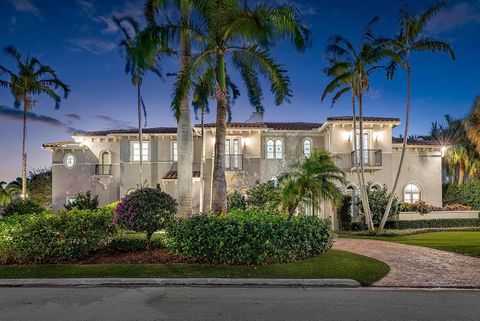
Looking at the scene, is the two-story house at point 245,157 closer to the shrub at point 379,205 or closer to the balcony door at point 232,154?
the balcony door at point 232,154

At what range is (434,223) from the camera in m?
23.1

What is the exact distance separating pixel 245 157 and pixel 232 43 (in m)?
13.8

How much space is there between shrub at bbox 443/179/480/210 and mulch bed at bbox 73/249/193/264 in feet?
82.7

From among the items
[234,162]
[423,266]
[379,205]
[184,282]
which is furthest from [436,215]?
[184,282]

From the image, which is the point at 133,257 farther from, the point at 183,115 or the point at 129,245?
the point at 183,115

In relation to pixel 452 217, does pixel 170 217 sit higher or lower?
higher

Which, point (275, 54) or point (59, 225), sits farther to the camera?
point (275, 54)

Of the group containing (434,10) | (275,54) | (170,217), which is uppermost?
(434,10)

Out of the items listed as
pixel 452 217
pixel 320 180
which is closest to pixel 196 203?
pixel 320 180

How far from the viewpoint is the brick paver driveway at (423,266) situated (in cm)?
879

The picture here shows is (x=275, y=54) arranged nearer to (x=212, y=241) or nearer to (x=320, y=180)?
(x=320, y=180)

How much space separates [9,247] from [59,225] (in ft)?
4.89

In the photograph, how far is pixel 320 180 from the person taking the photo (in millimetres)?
13688

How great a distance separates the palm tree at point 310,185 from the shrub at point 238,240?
2.61 metres
